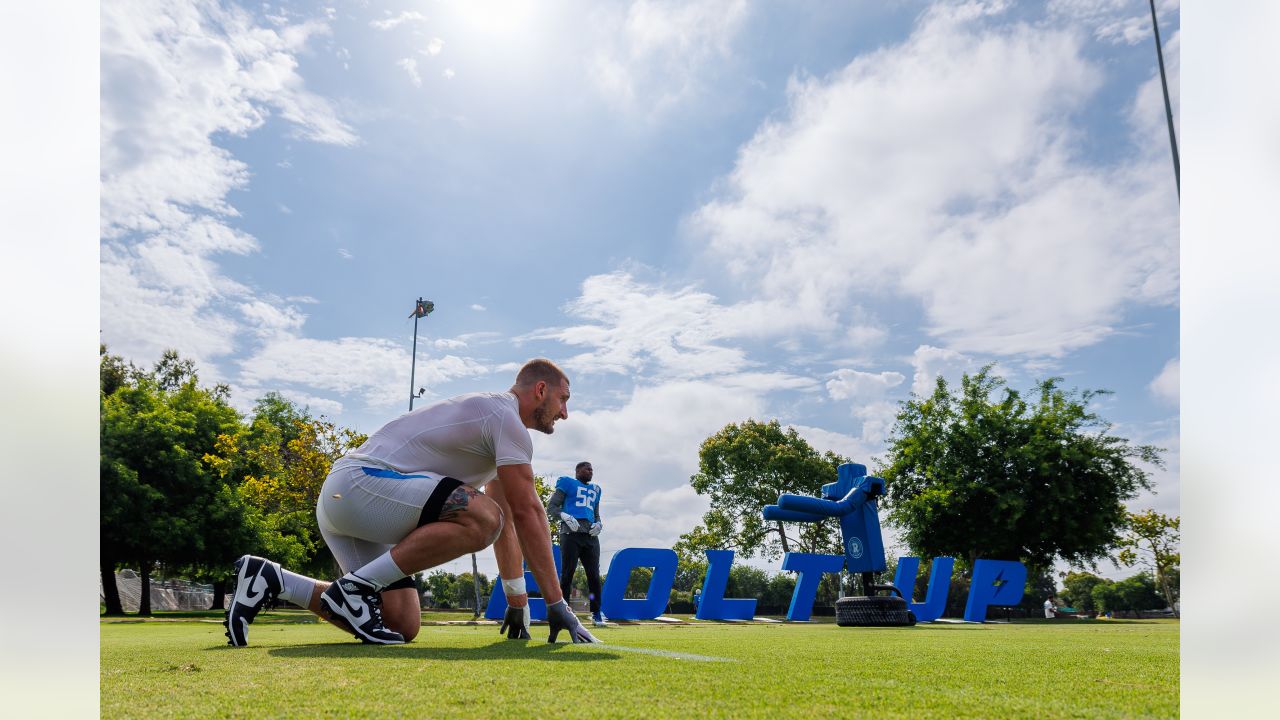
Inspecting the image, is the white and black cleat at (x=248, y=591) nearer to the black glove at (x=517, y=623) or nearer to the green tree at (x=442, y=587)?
the black glove at (x=517, y=623)

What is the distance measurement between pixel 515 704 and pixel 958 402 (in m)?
31.6

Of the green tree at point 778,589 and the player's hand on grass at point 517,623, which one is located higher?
the player's hand on grass at point 517,623

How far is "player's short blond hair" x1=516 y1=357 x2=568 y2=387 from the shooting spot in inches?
167

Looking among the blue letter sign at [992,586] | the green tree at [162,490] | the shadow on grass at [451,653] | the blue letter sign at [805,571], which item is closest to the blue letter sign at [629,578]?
the blue letter sign at [805,571]

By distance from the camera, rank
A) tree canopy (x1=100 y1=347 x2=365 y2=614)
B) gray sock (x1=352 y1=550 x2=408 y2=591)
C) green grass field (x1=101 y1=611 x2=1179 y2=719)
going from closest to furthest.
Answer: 1. green grass field (x1=101 y1=611 x2=1179 y2=719)
2. gray sock (x1=352 y1=550 x2=408 y2=591)
3. tree canopy (x1=100 y1=347 x2=365 y2=614)

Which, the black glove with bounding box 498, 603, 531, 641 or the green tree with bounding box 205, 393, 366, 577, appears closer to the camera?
the black glove with bounding box 498, 603, 531, 641

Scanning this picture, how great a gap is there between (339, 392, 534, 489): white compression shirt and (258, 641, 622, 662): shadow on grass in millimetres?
844

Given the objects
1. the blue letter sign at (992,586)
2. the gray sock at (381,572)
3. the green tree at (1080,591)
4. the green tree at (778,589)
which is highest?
the gray sock at (381,572)

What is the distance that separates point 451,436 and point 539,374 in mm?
595

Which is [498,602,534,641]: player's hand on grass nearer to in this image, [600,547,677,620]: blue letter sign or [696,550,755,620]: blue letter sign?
[600,547,677,620]: blue letter sign

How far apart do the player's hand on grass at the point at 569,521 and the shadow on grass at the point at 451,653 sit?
290 inches

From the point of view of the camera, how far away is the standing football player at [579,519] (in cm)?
1150

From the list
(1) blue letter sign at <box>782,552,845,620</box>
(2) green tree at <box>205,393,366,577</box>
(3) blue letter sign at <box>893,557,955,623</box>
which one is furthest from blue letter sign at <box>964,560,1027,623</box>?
(2) green tree at <box>205,393,366,577</box>
